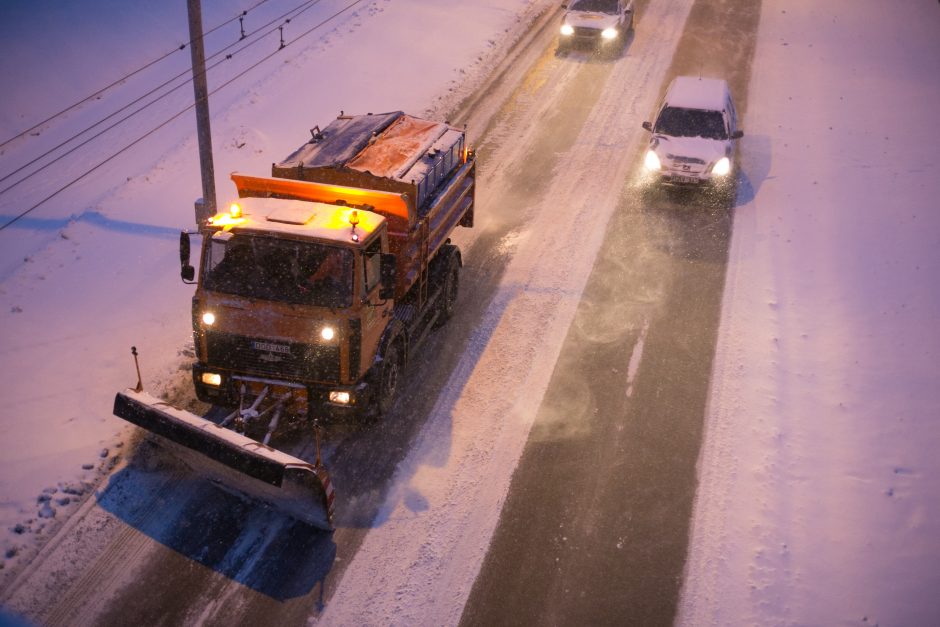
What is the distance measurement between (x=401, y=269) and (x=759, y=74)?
707 inches

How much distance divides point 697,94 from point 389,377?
37.8 ft

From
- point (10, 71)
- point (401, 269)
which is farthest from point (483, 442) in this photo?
point (10, 71)

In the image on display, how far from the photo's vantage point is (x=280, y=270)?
895 centimetres

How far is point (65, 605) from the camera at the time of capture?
7.70 m

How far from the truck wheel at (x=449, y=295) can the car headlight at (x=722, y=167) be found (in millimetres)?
6863

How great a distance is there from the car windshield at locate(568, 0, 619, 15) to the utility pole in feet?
51.6

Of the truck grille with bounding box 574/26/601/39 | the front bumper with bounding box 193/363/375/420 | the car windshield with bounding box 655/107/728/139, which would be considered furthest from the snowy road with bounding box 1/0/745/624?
the truck grille with bounding box 574/26/601/39

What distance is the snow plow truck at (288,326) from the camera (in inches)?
327

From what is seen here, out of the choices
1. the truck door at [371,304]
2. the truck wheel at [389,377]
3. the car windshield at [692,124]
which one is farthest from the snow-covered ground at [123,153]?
the car windshield at [692,124]

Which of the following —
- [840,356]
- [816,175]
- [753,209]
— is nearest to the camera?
[840,356]

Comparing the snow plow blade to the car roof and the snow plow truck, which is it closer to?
the snow plow truck

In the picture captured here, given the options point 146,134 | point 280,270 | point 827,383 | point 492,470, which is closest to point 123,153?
point 146,134

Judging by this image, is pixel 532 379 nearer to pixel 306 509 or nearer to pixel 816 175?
pixel 306 509

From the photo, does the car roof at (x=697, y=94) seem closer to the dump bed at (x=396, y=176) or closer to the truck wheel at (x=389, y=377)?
the dump bed at (x=396, y=176)
